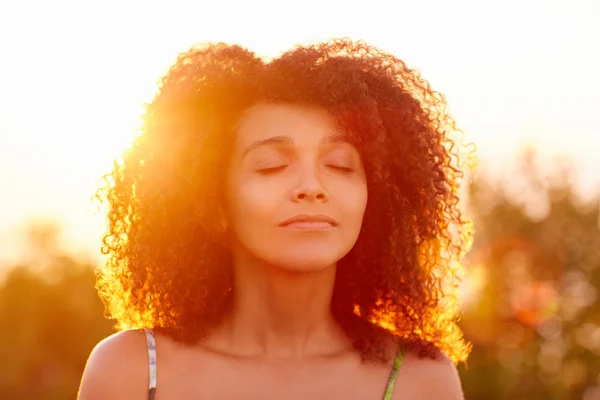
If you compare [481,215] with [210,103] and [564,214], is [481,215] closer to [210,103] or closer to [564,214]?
[564,214]

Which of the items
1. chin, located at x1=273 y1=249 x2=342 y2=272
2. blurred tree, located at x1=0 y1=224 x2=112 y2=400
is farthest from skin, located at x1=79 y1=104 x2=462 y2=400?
blurred tree, located at x1=0 y1=224 x2=112 y2=400

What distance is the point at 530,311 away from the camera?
1906 inches

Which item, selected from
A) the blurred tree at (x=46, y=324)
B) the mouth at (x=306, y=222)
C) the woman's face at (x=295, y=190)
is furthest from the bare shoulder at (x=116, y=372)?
the blurred tree at (x=46, y=324)

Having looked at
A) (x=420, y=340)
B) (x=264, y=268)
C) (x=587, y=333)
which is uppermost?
(x=264, y=268)

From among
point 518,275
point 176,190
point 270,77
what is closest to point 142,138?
point 176,190

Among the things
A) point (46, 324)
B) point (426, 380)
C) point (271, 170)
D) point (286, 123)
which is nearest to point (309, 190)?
point (271, 170)

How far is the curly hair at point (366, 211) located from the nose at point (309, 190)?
0.32 meters

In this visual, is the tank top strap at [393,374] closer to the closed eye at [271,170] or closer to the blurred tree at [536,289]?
the closed eye at [271,170]

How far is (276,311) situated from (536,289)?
44375 millimetres

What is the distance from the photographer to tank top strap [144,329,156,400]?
4.47 meters

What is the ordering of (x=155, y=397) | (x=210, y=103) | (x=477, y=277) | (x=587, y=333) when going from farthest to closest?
(x=587, y=333) < (x=477, y=277) < (x=210, y=103) < (x=155, y=397)

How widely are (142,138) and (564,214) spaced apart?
44502mm

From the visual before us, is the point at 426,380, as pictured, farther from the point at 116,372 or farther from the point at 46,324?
the point at 46,324

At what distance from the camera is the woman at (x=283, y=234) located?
14.7 ft
